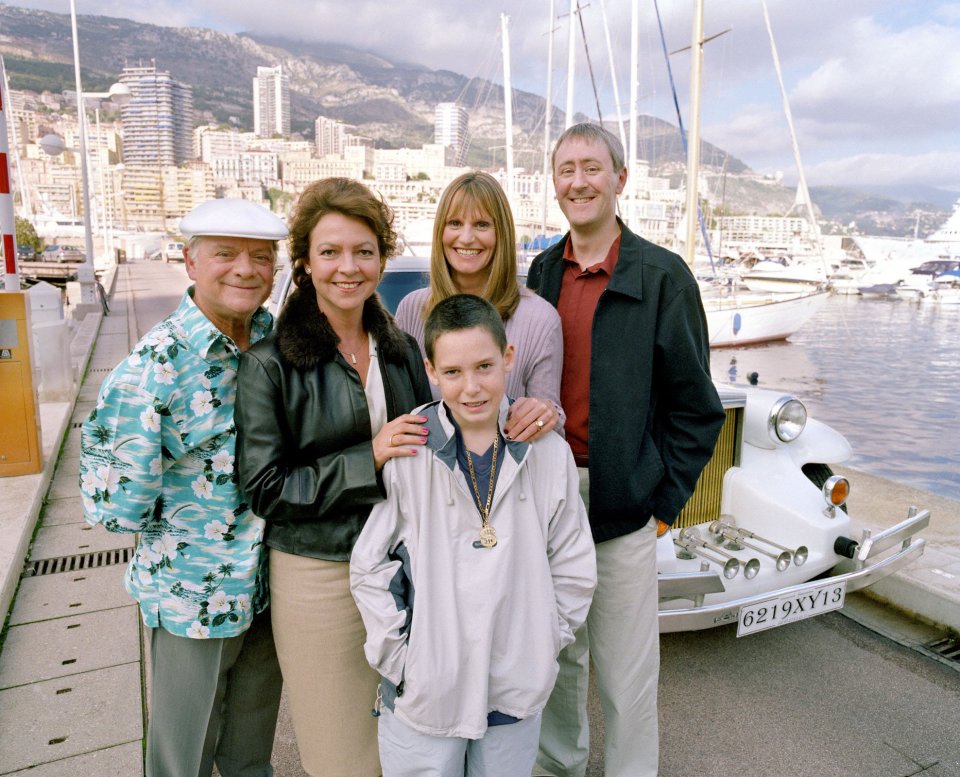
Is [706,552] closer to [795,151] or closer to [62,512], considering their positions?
[62,512]

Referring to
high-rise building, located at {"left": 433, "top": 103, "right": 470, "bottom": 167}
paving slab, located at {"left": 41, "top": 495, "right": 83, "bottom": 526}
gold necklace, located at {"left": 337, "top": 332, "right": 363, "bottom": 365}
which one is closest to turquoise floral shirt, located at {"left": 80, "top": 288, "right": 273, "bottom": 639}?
gold necklace, located at {"left": 337, "top": 332, "right": 363, "bottom": 365}

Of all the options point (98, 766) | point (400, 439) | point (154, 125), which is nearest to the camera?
point (400, 439)

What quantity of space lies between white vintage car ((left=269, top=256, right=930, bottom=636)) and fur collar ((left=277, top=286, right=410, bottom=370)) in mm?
1179

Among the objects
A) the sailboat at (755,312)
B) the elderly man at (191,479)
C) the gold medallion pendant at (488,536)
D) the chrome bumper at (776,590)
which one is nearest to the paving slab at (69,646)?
the elderly man at (191,479)

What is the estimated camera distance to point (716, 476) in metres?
3.77

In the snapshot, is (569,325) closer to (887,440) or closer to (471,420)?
(471,420)

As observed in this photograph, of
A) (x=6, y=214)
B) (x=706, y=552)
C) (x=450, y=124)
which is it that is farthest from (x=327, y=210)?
(x=450, y=124)

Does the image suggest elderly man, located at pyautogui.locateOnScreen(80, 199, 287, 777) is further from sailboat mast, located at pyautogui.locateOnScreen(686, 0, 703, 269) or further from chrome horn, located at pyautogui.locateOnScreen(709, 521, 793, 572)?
sailboat mast, located at pyautogui.locateOnScreen(686, 0, 703, 269)

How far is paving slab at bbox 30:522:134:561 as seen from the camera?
428 centimetres

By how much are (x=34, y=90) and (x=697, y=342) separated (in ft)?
499

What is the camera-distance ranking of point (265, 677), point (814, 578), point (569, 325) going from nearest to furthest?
1. point (265, 677)
2. point (569, 325)
3. point (814, 578)

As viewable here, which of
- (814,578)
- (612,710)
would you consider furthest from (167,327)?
(814,578)

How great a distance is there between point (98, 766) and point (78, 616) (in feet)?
4.05

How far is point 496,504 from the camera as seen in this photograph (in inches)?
70.2
